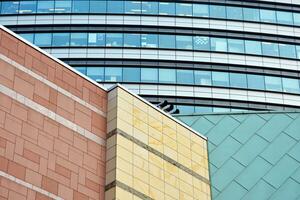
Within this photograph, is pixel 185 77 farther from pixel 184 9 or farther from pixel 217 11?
pixel 217 11

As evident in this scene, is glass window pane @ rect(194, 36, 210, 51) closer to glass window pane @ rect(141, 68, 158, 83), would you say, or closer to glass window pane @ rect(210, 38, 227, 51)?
glass window pane @ rect(210, 38, 227, 51)

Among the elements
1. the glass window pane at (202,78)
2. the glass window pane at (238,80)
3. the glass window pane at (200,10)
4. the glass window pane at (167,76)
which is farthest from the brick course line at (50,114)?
the glass window pane at (200,10)

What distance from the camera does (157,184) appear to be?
1448 inches

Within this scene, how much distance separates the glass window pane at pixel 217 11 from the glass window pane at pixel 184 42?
408 cm

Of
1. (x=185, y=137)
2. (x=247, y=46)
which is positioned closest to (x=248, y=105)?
Result: (x=247, y=46)

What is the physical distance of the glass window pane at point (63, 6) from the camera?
82.2 meters

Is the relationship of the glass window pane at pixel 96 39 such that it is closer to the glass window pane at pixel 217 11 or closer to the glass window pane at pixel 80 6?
the glass window pane at pixel 80 6

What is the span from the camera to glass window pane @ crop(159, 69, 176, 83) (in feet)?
259

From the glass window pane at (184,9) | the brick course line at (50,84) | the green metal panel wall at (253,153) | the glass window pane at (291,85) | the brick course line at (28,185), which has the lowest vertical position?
the brick course line at (28,185)

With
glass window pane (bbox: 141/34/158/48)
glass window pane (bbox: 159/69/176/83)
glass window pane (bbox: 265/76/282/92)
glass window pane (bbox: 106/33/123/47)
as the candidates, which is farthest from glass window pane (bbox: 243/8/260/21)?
glass window pane (bbox: 106/33/123/47)

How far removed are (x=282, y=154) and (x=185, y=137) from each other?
9052 mm

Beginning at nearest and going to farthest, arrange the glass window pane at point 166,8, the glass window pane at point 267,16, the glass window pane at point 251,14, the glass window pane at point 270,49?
the glass window pane at point 166,8
the glass window pane at point 270,49
the glass window pane at point 251,14
the glass window pane at point 267,16

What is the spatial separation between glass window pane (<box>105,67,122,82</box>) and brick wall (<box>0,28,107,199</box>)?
4190 cm

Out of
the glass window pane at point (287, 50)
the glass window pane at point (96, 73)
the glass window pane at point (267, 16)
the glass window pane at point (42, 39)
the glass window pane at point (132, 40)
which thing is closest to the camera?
the glass window pane at point (96, 73)
